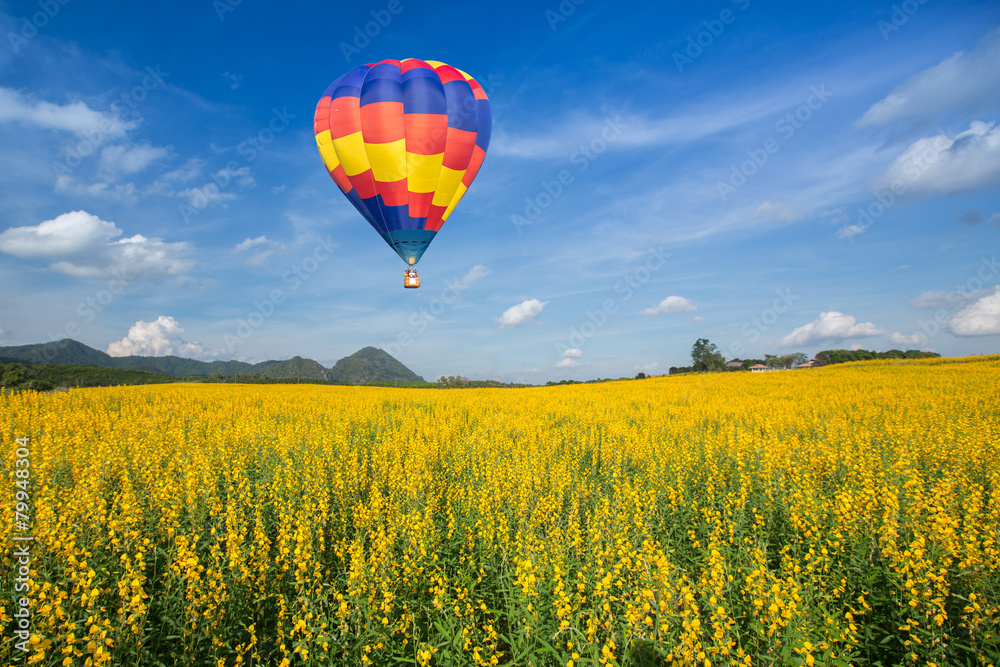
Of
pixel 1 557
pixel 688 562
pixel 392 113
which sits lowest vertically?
pixel 688 562

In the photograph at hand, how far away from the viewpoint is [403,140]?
12188 mm

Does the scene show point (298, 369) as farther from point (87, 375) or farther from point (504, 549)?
point (504, 549)

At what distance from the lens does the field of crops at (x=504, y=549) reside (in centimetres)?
291

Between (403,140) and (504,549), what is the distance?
11.8m

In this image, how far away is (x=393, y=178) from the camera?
12.4m

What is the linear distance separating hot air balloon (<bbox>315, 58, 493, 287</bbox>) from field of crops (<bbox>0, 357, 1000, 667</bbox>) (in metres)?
7.22

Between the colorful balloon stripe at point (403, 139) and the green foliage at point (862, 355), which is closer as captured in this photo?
the colorful balloon stripe at point (403, 139)

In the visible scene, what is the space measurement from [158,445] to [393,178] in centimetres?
903

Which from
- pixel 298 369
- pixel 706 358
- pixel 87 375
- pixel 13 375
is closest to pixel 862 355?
pixel 706 358

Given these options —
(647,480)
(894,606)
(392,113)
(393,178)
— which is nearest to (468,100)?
(392,113)

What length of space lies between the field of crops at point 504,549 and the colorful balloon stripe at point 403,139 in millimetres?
7111

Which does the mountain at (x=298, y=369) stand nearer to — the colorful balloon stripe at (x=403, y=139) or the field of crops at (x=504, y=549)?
the colorful balloon stripe at (x=403, y=139)

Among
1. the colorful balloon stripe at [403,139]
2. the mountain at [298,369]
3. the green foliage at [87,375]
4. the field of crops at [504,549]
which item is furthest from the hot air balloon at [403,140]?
the mountain at [298,369]

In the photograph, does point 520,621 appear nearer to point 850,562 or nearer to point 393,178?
point 850,562
